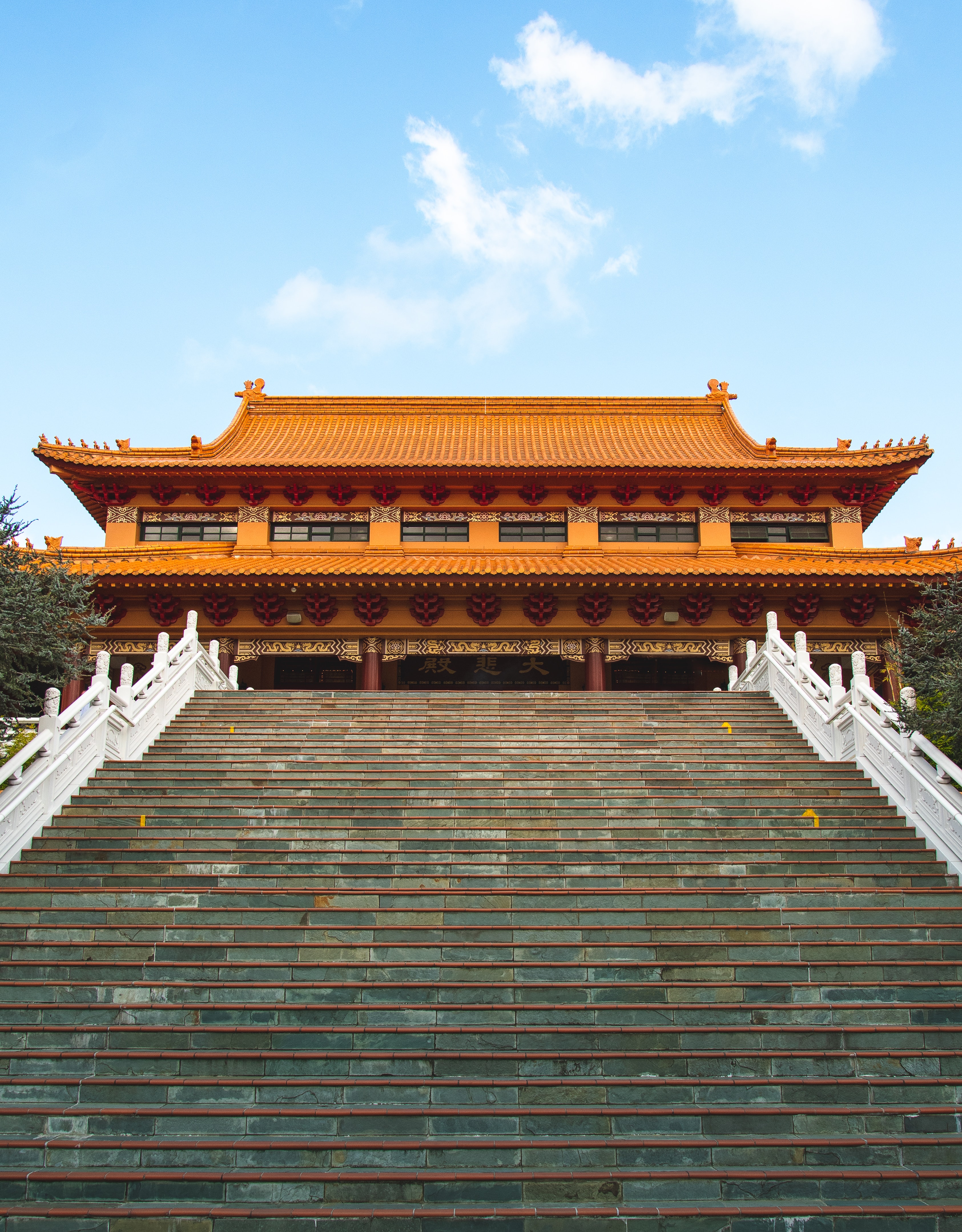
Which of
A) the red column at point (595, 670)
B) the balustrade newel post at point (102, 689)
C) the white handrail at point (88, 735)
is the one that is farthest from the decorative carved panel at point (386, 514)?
the balustrade newel post at point (102, 689)

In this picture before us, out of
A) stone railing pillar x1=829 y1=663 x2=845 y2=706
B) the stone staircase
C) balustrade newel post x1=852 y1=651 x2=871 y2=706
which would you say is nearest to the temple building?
stone railing pillar x1=829 y1=663 x2=845 y2=706

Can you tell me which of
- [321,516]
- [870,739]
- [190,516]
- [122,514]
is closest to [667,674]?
[321,516]

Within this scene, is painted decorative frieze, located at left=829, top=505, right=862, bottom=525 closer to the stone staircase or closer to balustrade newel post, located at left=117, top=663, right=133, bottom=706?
the stone staircase

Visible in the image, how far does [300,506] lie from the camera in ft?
67.5

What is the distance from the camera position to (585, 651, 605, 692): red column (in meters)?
17.9

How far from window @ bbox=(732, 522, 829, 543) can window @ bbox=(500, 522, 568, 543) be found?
4031 mm

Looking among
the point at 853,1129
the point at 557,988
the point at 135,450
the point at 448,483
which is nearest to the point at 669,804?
the point at 557,988

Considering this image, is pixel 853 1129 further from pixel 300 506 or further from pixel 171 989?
pixel 300 506

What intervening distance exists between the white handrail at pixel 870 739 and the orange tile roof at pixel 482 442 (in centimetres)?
771

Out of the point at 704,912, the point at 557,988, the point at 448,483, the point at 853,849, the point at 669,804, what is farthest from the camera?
the point at 448,483

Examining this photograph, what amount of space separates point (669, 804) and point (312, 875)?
160 inches

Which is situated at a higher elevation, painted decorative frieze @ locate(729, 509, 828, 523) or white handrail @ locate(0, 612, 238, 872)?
painted decorative frieze @ locate(729, 509, 828, 523)

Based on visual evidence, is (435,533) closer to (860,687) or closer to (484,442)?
(484,442)

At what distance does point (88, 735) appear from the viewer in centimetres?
1043
